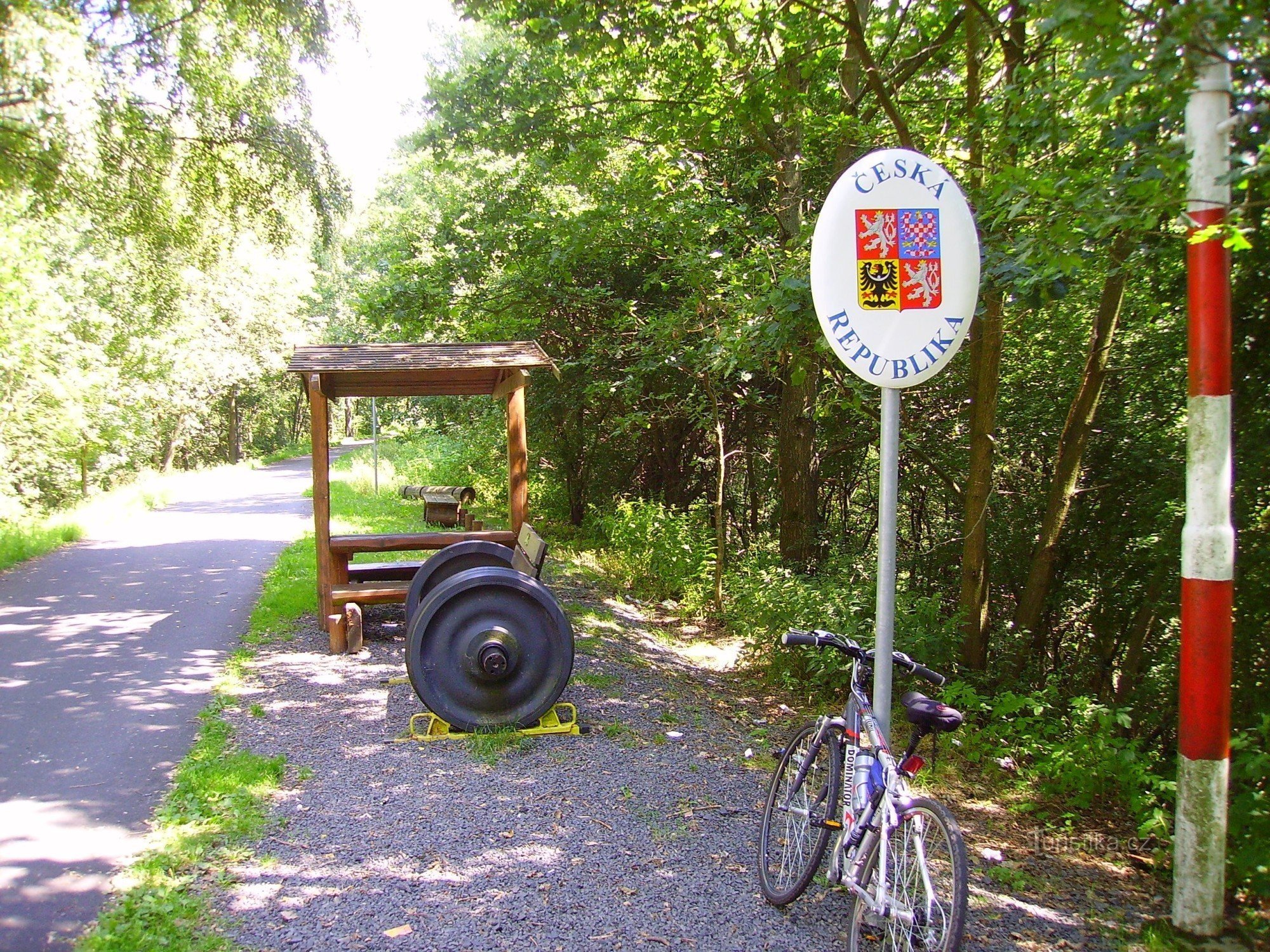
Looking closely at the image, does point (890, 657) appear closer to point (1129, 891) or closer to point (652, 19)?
point (1129, 891)

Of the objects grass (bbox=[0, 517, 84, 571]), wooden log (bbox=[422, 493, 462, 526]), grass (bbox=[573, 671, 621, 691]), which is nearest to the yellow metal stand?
grass (bbox=[573, 671, 621, 691])

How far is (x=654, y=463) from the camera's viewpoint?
15.7 metres

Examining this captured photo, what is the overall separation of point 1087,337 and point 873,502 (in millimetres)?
4450

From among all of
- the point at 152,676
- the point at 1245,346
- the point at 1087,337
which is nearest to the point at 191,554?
the point at 152,676

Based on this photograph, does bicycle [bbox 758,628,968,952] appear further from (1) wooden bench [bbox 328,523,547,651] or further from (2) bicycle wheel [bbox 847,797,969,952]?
(1) wooden bench [bbox 328,523,547,651]

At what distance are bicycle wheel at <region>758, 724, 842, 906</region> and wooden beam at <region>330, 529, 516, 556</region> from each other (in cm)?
520

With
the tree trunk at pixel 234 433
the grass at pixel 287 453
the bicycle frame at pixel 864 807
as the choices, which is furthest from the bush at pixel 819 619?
the tree trunk at pixel 234 433

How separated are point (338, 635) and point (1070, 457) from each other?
249 inches

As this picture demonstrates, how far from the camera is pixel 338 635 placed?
8102 mm

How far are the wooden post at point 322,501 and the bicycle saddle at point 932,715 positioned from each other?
6.86m

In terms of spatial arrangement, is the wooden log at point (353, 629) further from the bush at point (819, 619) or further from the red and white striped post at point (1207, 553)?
the red and white striped post at point (1207, 553)

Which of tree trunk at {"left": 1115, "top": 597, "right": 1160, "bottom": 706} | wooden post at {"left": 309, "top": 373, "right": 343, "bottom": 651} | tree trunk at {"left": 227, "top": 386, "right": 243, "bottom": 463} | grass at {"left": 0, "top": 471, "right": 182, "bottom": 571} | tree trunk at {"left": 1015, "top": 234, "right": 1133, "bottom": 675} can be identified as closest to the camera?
tree trunk at {"left": 1015, "top": 234, "right": 1133, "bottom": 675}

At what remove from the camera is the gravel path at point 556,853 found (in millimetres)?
3666

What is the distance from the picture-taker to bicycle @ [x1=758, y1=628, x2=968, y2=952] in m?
2.93
